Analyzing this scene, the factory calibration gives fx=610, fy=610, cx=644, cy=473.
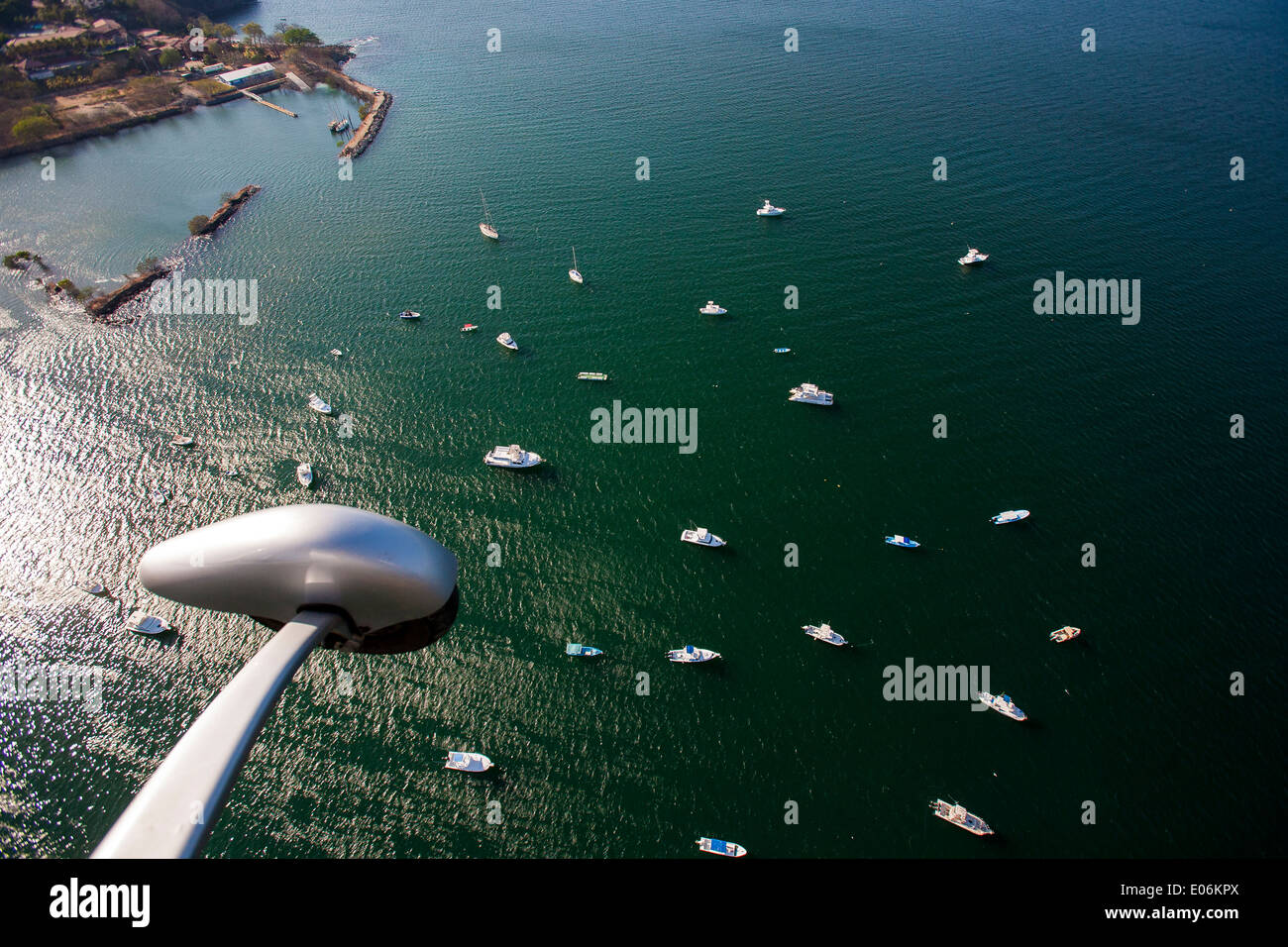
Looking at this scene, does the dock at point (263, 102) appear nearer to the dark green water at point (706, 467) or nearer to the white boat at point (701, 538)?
the dark green water at point (706, 467)

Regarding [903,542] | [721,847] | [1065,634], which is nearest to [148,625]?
[721,847]

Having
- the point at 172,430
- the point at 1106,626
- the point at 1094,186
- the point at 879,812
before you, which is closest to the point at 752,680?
the point at 879,812

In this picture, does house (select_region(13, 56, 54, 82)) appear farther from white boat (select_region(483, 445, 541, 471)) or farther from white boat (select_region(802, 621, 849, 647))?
white boat (select_region(802, 621, 849, 647))

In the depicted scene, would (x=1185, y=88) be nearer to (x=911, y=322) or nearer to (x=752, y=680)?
(x=911, y=322)

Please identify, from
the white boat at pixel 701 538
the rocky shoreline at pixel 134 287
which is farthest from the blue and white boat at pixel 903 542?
the rocky shoreline at pixel 134 287

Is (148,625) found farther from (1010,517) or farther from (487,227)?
(1010,517)
